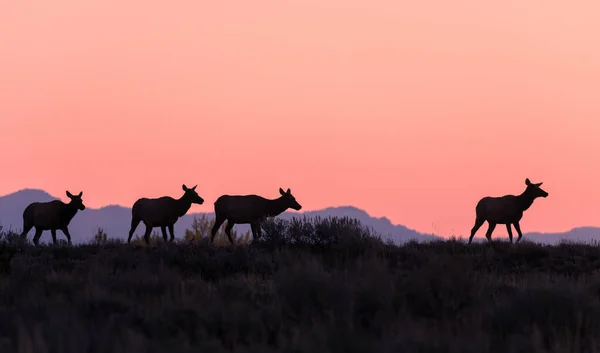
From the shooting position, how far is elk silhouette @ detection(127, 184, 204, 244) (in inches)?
1207

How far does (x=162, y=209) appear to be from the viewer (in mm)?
30797

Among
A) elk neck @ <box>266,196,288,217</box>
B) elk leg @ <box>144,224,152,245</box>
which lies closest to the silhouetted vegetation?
elk leg @ <box>144,224,152,245</box>

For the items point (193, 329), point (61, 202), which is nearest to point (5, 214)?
point (61, 202)

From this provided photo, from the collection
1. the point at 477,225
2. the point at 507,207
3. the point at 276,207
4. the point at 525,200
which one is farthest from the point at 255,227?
the point at 525,200

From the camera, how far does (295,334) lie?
9820 mm

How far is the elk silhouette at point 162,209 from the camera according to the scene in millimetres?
30656

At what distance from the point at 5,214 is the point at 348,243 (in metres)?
161

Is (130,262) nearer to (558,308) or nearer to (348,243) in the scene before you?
(348,243)

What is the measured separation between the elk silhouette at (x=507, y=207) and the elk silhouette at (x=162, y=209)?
846 centimetres

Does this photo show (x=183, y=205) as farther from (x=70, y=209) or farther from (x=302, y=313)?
(x=302, y=313)

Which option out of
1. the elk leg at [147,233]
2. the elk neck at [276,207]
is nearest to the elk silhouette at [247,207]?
the elk neck at [276,207]

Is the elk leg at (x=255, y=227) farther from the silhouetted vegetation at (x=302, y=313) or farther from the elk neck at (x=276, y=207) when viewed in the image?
the silhouetted vegetation at (x=302, y=313)

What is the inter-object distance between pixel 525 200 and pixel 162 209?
35.2 feet

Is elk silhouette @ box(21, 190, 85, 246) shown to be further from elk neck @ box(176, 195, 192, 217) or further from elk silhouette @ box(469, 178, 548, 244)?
elk silhouette @ box(469, 178, 548, 244)
